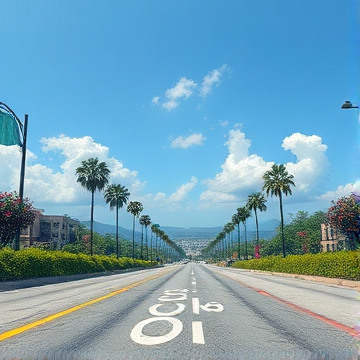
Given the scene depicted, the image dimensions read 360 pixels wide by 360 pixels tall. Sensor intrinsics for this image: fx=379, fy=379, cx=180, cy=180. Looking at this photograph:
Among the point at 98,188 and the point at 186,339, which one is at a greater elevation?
the point at 98,188

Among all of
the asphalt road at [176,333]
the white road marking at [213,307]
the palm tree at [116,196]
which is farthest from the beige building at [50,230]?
the asphalt road at [176,333]

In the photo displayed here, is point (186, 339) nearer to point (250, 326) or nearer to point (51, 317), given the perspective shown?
point (250, 326)

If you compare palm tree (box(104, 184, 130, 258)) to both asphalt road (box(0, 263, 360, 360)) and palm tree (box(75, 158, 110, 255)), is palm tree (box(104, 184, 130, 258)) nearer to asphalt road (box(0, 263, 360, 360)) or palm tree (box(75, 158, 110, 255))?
palm tree (box(75, 158, 110, 255))

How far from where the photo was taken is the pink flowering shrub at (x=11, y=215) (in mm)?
23719

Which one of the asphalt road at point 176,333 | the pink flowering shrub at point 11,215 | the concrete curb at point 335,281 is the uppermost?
the pink flowering shrub at point 11,215

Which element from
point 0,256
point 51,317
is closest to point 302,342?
point 51,317

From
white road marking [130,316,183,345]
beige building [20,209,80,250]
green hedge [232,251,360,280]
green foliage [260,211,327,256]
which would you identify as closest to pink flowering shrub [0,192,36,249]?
white road marking [130,316,183,345]

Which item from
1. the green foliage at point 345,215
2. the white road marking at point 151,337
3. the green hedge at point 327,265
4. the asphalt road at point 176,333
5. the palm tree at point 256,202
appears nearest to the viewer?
the asphalt road at point 176,333

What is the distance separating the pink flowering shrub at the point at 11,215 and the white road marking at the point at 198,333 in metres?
19.4

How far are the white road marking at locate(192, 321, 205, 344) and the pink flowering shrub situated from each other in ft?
63.7

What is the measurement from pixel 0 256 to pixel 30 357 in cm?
1808

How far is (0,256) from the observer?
21.1m

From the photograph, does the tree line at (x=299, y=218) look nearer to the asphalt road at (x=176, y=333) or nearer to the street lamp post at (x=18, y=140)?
the asphalt road at (x=176, y=333)

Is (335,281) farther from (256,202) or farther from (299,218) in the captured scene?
(299,218)
